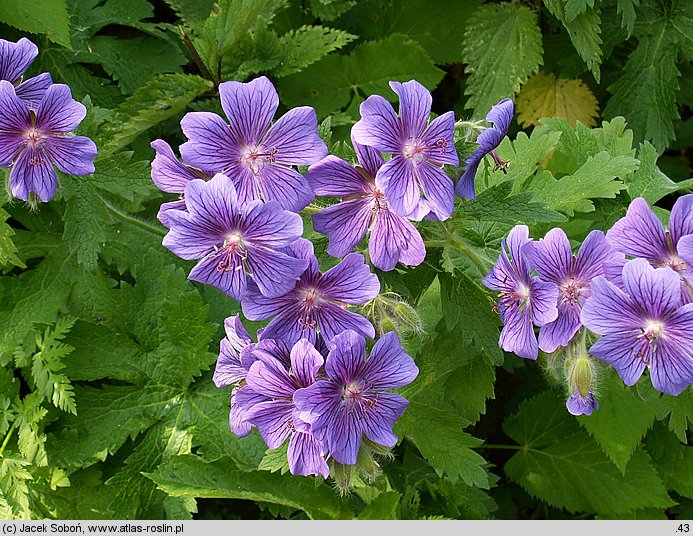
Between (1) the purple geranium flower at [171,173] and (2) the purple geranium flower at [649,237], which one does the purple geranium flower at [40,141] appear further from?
(2) the purple geranium flower at [649,237]

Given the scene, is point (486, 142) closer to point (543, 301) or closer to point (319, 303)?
point (543, 301)

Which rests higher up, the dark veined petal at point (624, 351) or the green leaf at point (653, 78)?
the dark veined petal at point (624, 351)

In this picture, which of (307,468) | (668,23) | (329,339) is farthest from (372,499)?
(668,23)

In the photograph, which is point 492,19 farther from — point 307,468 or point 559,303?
point 307,468

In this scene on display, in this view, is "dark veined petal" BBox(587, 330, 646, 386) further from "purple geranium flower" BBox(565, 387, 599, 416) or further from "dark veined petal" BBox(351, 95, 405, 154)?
"dark veined petal" BBox(351, 95, 405, 154)

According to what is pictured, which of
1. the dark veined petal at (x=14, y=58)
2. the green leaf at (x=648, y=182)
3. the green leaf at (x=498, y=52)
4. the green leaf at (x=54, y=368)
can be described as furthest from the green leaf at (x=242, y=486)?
the green leaf at (x=498, y=52)

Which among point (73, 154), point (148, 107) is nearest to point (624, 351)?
point (73, 154)

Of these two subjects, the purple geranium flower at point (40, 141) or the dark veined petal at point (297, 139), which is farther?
the purple geranium flower at point (40, 141)
